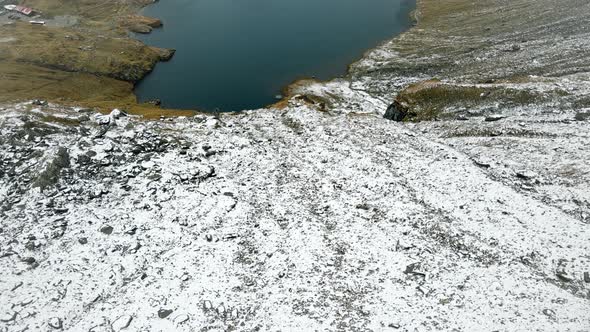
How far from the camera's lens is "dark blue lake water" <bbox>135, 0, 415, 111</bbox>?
2857 inches

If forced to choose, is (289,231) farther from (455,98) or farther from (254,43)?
(254,43)

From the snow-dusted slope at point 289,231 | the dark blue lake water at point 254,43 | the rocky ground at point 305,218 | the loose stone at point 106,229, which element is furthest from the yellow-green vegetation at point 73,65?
the loose stone at point 106,229

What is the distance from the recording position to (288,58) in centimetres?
8300

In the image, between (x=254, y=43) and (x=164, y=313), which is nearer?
(x=164, y=313)

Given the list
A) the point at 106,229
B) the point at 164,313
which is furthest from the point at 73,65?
the point at 164,313

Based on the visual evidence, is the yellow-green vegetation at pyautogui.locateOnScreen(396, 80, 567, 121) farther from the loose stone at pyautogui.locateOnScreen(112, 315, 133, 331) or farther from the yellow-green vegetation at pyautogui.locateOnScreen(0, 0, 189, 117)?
the loose stone at pyautogui.locateOnScreen(112, 315, 133, 331)

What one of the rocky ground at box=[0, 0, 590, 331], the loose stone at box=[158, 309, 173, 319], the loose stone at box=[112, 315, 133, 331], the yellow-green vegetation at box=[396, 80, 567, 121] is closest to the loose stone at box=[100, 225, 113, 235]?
the rocky ground at box=[0, 0, 590, 331]

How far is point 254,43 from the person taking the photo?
298 ft

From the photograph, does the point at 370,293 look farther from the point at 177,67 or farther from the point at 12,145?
the point at 177,67

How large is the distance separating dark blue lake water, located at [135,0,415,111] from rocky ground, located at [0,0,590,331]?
78.5 ft

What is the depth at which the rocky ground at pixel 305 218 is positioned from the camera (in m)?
22.8

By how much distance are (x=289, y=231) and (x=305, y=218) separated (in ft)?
6.78

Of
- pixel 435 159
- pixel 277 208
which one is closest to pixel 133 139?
pixel 277 208

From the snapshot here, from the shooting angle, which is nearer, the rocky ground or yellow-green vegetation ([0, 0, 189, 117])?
the rocky ground
